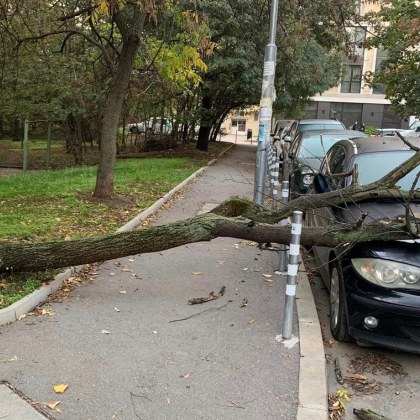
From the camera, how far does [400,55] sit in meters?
18.1

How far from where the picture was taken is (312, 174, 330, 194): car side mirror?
616cm

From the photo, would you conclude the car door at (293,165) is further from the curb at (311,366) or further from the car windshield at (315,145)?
the curb at (311,366)

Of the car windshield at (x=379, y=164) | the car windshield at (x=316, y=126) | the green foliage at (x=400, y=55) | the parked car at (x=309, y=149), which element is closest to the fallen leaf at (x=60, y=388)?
the car windshield at (x=379, y=164)

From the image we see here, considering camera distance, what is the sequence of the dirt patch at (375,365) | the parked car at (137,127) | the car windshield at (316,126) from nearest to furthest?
1. the dirt patch at (375,365)
2. the car windshield at (316,126)
3. the parked car at (137,127)

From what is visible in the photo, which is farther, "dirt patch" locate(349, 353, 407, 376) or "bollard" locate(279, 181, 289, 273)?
"bollard" locate(279, 181, 289, 273)

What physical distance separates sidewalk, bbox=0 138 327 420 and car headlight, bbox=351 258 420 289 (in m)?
0.76

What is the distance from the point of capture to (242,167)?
1873 centimetres

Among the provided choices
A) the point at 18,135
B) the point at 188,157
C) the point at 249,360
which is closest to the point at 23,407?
the point at 249,360

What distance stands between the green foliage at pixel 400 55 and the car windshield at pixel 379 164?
11.7 metres

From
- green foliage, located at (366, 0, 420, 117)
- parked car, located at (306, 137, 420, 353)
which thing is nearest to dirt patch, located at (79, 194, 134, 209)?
parked car, located at (306, 137, 420, 353)

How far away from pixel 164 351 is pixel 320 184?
3202mm

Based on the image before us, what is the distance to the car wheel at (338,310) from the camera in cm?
424

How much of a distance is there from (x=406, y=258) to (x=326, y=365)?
1.03m

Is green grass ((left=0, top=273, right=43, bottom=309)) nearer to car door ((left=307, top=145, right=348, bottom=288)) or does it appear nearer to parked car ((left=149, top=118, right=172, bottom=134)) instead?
car door ((left=307, top=145, right=348, bottom=288))
